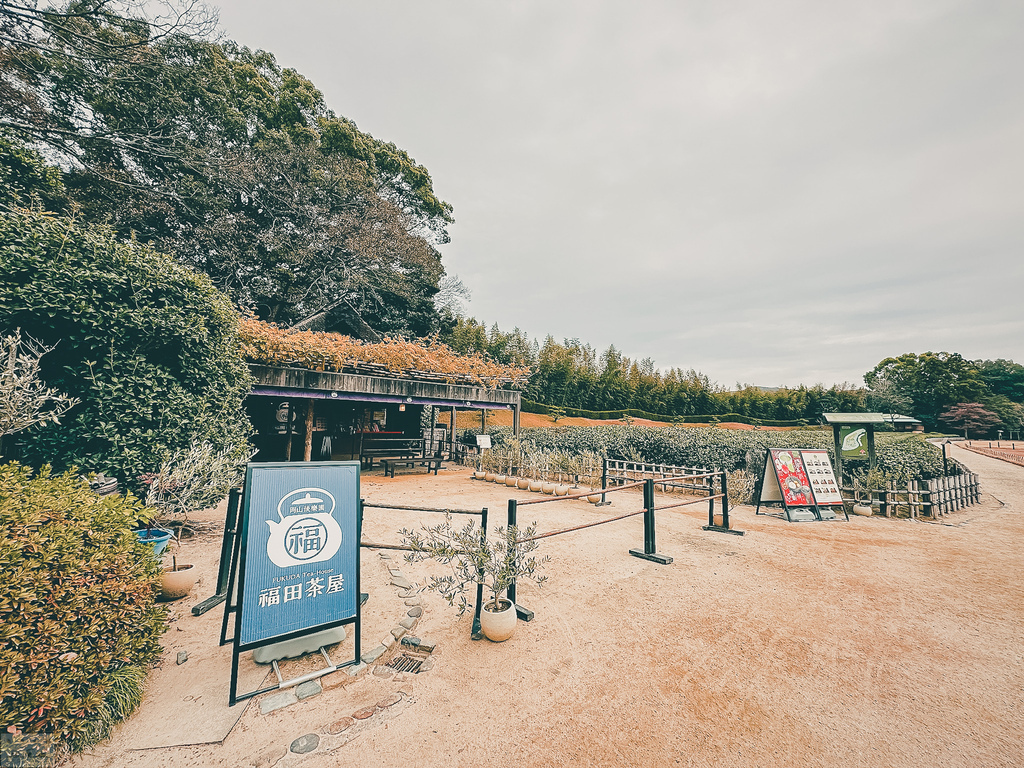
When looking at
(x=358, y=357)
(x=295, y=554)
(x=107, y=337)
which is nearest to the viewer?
(x=295, y=554)

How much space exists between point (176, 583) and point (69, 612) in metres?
2.29

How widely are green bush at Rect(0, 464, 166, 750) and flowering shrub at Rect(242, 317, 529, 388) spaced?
5273 mm

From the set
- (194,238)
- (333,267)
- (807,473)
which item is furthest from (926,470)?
(194,238)

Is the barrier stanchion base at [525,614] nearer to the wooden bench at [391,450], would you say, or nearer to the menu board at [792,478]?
the menu board at [792,478]

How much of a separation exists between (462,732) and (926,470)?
1218 centimetres

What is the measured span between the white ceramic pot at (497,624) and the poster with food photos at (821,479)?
750cm

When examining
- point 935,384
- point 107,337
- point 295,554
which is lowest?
point 295,554

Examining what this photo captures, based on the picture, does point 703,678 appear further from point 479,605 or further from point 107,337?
point 107,337

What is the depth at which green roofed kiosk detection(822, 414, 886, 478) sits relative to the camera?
8.54 m

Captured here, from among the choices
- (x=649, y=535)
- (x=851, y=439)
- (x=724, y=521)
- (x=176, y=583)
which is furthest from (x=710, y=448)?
(x=176, y=583)

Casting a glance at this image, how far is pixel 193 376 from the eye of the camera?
5543mm

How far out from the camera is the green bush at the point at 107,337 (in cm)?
438

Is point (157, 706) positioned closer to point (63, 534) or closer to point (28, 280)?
point (63, 534)

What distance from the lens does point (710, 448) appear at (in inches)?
409
